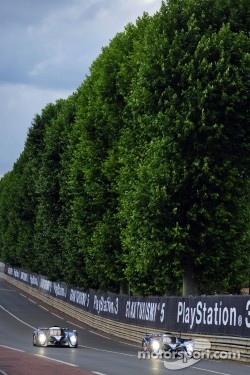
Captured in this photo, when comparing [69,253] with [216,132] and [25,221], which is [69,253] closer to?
[216,132]

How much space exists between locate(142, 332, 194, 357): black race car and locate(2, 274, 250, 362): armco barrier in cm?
209

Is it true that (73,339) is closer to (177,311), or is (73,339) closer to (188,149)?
(177,311)

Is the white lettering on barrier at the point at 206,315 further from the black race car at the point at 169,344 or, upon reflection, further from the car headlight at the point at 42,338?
the car headlight at the point at 42,338

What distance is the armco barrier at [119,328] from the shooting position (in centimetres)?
3666

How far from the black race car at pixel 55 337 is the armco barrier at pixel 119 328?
560cm

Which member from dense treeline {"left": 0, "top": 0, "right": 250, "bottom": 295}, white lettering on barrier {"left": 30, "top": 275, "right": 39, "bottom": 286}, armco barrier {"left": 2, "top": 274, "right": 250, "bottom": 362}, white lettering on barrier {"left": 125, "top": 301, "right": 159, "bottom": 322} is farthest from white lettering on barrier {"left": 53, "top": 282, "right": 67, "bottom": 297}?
dense treeline {"left": 0, "top": 0, "right": 250, "bottom": 295}

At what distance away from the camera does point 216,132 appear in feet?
148

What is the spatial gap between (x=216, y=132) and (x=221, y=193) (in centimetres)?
314

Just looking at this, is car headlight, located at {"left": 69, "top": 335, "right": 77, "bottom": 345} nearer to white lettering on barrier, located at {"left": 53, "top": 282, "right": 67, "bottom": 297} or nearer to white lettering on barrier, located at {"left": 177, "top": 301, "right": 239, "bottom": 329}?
white lettering on barrier, located at {"left": 177, "top": 301, "right": 239, "bottom": 329}

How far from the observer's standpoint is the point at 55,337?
1738 inches

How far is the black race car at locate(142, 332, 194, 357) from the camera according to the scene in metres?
35.9

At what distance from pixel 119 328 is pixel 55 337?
17.4 metres

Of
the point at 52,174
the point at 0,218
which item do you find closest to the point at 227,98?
the point at 52,174

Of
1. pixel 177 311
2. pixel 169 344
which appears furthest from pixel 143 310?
pixel 169 344
